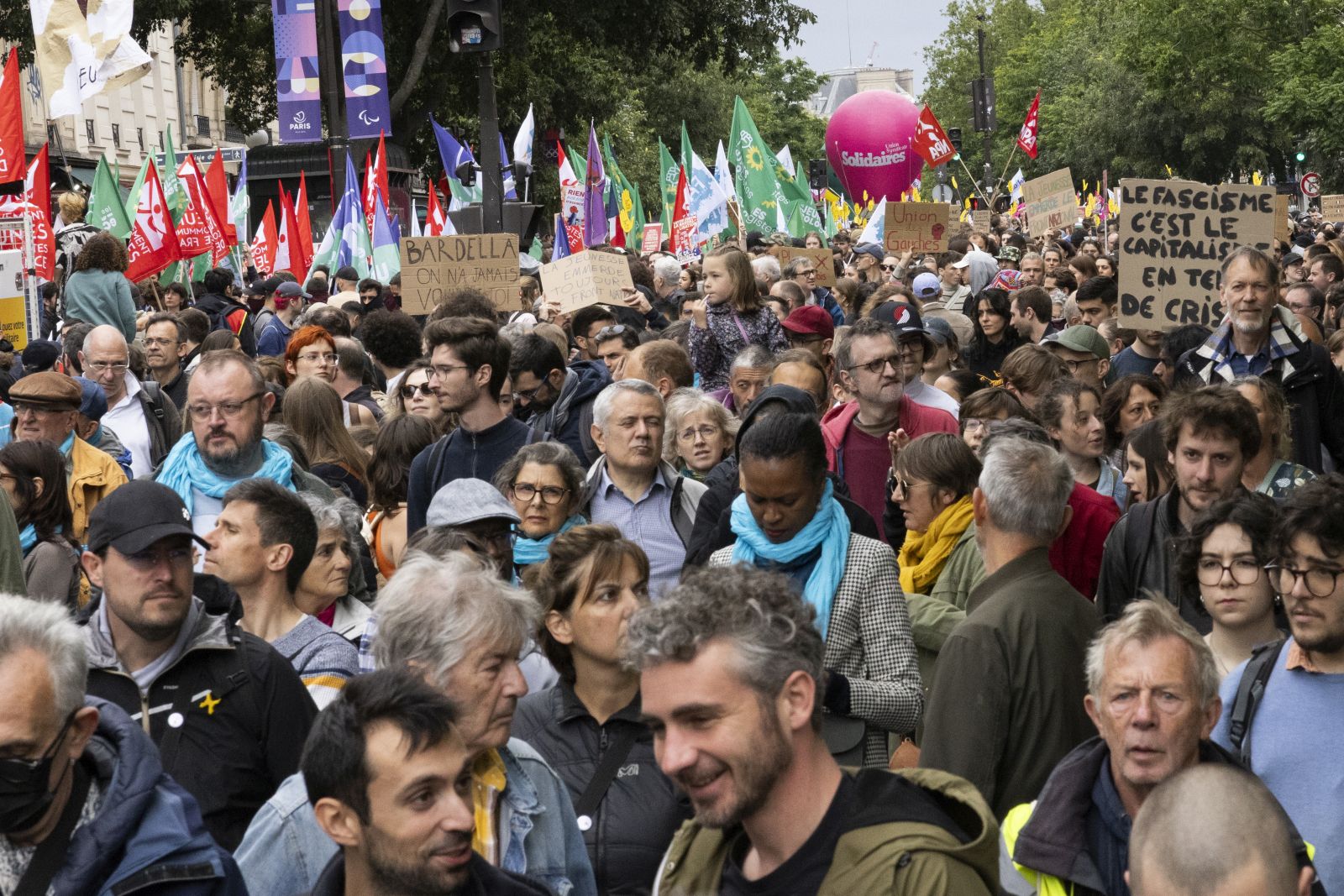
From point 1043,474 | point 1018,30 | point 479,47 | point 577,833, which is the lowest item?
point 577,833

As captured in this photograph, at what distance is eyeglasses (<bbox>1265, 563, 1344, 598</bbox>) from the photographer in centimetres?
407

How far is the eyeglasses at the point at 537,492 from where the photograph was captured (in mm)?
5852

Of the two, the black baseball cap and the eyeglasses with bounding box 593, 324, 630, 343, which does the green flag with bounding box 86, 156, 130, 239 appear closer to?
the eyeglasses with bounding box 593, 324, 630, 343

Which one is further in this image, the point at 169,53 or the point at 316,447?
the point at 169,53

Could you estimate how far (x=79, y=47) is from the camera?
13.8m

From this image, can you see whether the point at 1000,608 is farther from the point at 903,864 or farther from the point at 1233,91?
the point at 1233,91

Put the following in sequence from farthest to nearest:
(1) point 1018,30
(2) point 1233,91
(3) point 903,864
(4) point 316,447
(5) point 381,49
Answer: (1) point 1018,30, (2) point 1233,91, (5) point 381,49, (4) point 316,447, (3) point 903,864

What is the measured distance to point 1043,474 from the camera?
14.9ft

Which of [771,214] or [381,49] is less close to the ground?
[381,49]

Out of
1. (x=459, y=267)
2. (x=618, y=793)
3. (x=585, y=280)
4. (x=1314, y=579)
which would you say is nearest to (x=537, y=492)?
(x=618, y=793)

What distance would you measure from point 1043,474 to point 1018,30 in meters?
112

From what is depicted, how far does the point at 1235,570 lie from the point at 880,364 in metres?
2.59

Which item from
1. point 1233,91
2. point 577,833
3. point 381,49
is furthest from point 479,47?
point 1233,91

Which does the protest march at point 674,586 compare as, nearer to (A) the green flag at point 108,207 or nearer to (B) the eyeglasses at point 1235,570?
(B) the eyeglasses at point 1235,570
